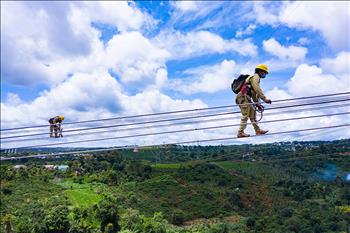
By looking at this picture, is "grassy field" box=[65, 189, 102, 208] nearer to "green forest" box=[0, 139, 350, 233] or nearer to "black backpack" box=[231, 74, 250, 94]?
"green forest" box=[0, 139, 350, 233]

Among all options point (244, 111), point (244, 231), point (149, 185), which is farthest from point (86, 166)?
point (244, 111)

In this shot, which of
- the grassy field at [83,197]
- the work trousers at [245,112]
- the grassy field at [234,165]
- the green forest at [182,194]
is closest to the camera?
the work trousers at [245,112]

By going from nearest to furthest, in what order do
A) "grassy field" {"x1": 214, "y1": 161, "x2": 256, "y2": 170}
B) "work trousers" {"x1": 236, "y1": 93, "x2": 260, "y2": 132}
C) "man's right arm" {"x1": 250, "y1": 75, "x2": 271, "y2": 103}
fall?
"man's right arm" {"x1": 250, "y1": 75, "x2": 271, "y2": 103}
"work trousers" {"x1": 236, "y1": 93, "x2": 260, "y2": 132}
"grassy field" {"x1": 214, "y1": 161, "x2": 256, "y2": 170}

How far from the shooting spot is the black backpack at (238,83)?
722 centimetres

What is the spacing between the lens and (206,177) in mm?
82188

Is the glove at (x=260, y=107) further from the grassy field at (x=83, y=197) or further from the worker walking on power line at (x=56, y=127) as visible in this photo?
the grassy field at (x=83, y=197)

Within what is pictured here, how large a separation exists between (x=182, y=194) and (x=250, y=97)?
68.8 meters

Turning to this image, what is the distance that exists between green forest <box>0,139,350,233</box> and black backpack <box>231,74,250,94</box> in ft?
123

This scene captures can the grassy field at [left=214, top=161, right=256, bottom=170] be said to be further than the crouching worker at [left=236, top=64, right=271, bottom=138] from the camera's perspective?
Yes

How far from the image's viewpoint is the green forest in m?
52.9

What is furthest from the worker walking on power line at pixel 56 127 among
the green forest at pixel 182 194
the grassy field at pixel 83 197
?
the grassy field at pixel 83 197

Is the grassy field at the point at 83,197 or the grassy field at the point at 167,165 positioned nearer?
the grassy field at the point at 83,197

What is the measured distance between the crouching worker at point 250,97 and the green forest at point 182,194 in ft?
123

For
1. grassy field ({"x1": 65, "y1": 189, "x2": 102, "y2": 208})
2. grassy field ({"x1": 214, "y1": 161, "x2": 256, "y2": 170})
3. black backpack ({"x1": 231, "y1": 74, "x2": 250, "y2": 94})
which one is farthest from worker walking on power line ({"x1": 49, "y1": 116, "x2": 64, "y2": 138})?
grassy field ({"x1": 214, "y1": 161, "x2": 256, "y2": 170})
